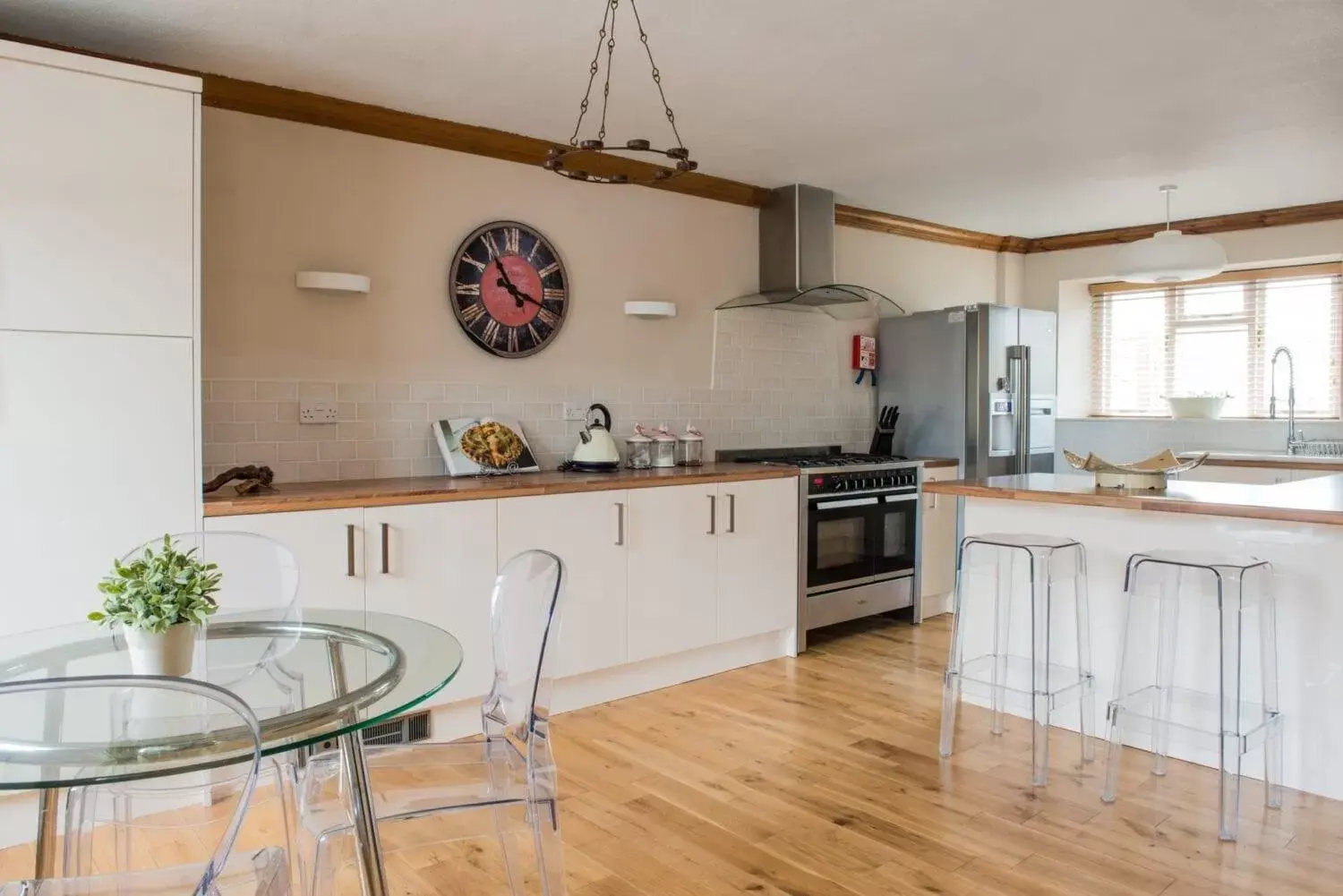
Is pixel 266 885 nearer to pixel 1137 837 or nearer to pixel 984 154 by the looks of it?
pixel 1137 837

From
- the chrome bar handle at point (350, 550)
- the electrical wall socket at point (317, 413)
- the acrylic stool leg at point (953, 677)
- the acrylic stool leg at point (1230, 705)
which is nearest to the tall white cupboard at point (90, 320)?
the chrome bar handle at point (350, 550)

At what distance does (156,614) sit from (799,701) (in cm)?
281

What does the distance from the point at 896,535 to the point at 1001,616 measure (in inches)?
59.2

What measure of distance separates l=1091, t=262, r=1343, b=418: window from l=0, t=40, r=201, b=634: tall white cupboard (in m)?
5.98

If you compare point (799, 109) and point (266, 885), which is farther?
point (799, 109)

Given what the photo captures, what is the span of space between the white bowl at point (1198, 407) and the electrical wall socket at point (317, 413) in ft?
17.2

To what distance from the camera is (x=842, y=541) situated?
4.93 metres

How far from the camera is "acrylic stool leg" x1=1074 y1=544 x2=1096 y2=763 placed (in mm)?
3334

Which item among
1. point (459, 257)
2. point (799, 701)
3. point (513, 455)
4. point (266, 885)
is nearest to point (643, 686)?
point (799, 701)

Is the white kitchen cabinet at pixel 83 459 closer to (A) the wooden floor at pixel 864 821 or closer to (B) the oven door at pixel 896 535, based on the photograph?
(A) the wooden floor at pixel 864 821

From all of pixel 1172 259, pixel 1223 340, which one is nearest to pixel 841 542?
pixel 1172 259

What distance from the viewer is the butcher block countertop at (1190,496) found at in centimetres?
285

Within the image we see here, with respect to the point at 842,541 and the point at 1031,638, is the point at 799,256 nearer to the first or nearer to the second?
the point at 842,541

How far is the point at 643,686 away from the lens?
4141mm
